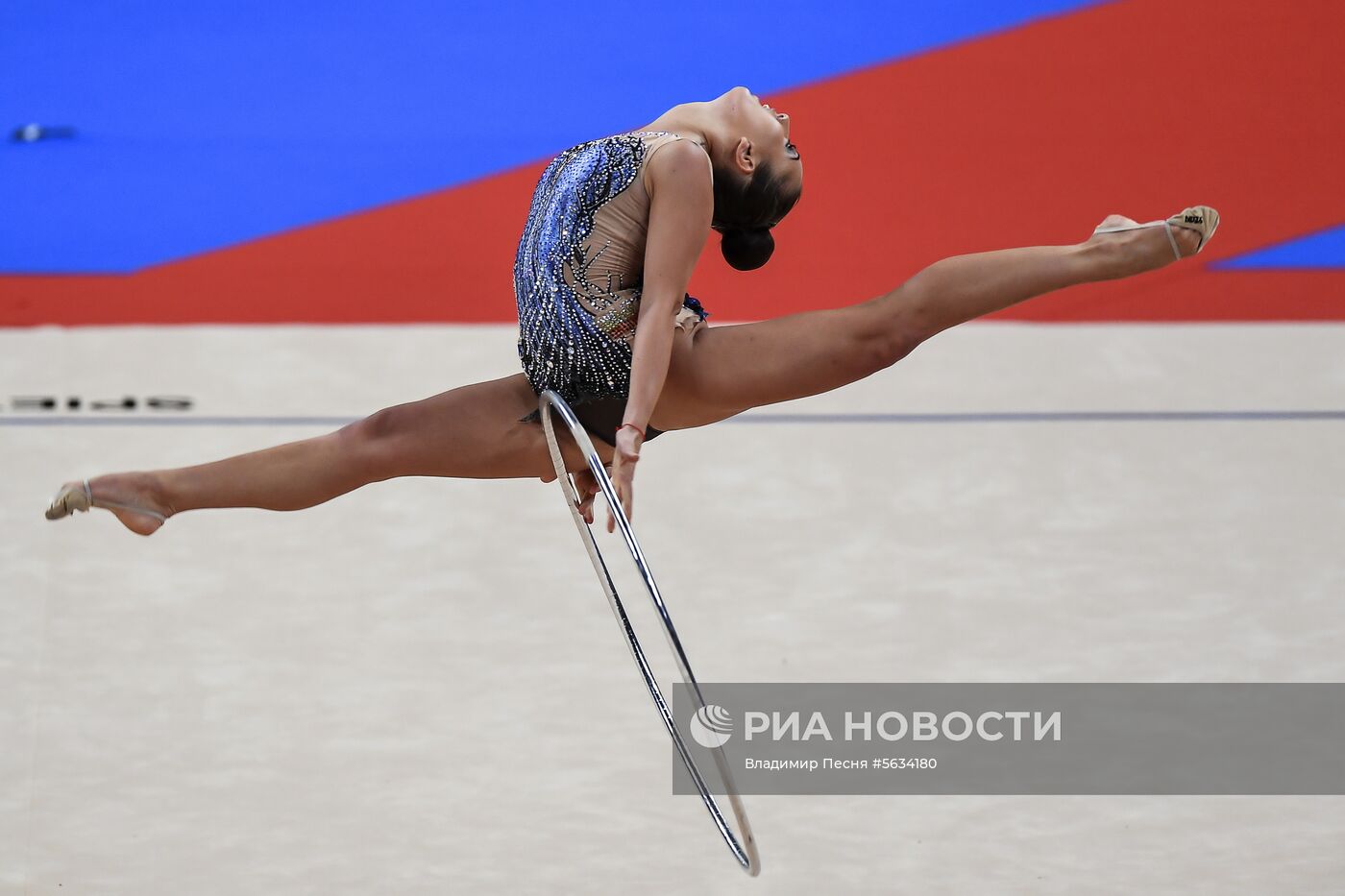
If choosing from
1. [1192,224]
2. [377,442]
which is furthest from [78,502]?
[1192,224]

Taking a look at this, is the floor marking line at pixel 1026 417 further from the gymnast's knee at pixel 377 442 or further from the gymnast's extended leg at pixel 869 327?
the gymnast's extended leg at pixel 869 327

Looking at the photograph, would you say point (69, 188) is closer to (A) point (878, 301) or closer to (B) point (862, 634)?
(B) point (862, 634)

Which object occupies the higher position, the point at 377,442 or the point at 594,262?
the point at 594,262

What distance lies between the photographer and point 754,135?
7.47 ft

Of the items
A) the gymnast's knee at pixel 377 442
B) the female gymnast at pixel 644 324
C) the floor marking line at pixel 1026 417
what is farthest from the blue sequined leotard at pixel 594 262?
the floor marking line at pixel 1026 417

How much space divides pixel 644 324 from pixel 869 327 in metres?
0.33

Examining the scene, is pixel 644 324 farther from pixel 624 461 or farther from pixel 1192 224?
pixel 1192 224

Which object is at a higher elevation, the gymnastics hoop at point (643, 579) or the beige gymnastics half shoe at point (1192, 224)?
the beige gymnastics half shoe at point (1192, 224)

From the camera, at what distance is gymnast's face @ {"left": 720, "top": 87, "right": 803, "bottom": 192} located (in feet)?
7.43

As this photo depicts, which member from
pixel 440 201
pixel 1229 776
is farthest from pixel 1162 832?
pixel 440 201

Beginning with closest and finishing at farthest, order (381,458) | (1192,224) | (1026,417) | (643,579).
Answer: (1192,224), (643,579), (381,458), (1026,417)

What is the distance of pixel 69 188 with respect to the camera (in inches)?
178

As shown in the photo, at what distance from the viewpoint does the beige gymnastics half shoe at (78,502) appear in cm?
245

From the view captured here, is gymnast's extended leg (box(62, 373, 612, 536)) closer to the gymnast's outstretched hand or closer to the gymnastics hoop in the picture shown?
the gymnastics hoop
